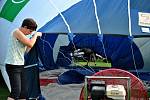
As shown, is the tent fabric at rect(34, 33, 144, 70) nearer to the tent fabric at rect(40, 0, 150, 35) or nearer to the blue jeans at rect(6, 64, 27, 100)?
the tent fabric at rect(40, 0, 150, 35)

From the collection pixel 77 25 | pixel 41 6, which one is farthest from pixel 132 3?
pixel 41 6

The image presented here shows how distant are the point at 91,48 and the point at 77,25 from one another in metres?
3.05

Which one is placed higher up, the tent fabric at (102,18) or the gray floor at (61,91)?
the tent fabric at (102,18)

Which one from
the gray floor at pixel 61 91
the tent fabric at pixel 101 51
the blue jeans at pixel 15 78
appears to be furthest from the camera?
the tent fabric at pixel 101 51

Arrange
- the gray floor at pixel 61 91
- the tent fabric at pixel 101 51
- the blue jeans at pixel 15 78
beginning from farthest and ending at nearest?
1. the tent fabric at pixel 101 51
2. the gray floor at pixel 61 91
3. the blue jeans at pixel 15 78

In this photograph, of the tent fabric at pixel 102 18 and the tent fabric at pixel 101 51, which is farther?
the tent fabric at pixel 101 51

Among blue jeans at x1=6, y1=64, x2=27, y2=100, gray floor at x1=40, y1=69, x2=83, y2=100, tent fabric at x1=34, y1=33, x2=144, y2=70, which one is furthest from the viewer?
tent fabric at x1=34, y1=33, x2=144, y2=70

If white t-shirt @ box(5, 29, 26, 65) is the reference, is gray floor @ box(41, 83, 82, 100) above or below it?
below

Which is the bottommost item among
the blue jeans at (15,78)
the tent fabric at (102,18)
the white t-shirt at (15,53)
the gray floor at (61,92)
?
the gray floor at (61,92)

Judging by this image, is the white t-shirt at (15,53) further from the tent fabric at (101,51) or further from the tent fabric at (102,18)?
the tent fabric at (101,51)

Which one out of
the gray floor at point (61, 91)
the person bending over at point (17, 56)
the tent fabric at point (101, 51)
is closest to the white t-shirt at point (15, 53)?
the person bending over at point (17, 56)

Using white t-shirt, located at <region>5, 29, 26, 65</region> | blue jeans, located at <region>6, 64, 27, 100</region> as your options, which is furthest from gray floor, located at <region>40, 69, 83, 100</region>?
white t-shirt, located at <region>5, 29, 26, 65</region>

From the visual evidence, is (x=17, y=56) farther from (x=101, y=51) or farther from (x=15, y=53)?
(x=101, y=51)

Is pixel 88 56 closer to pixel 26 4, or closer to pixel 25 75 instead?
pixel 26 4
